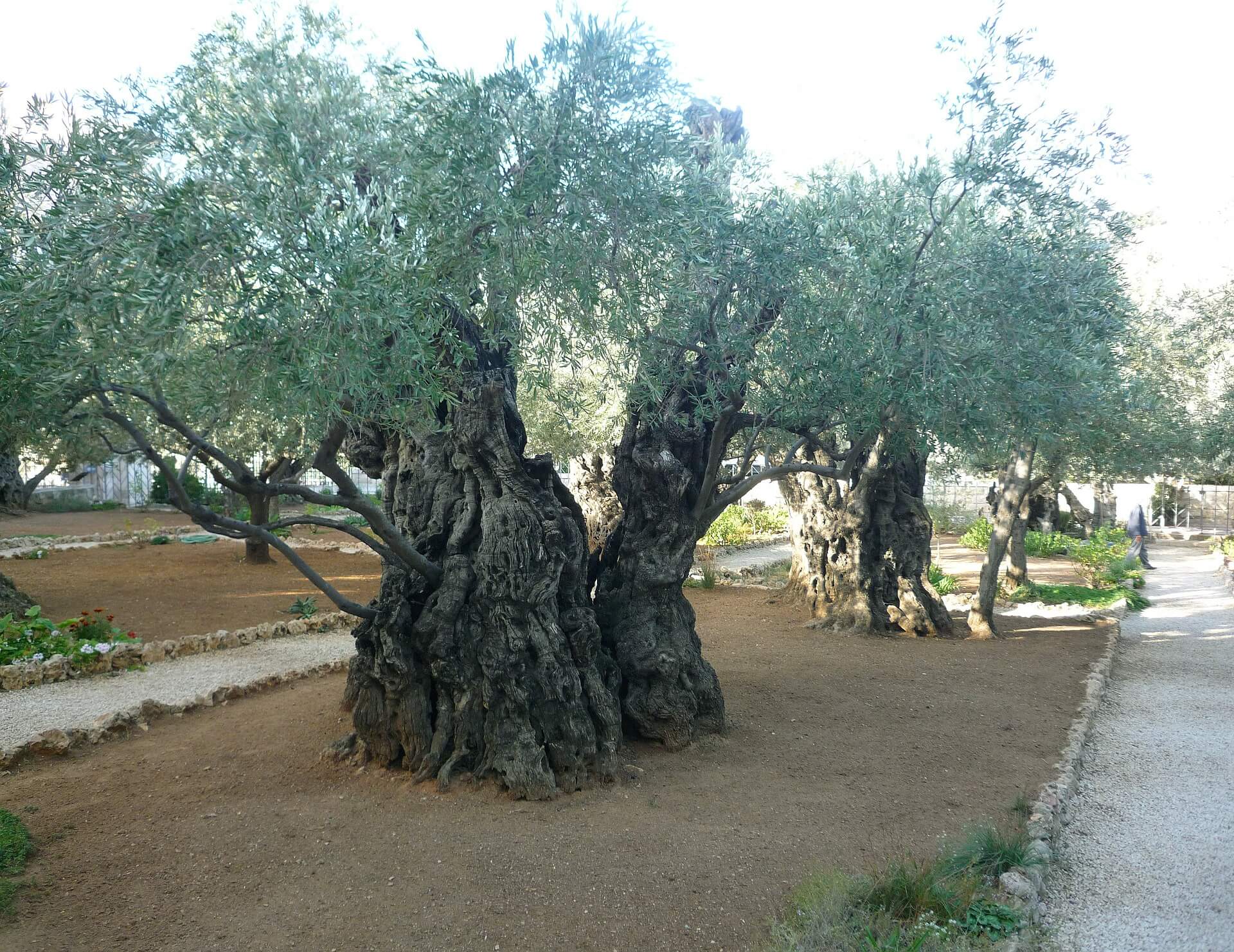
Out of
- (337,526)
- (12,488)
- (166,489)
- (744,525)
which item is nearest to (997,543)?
(337,526)

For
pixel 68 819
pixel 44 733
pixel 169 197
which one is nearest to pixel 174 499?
pixel 169 197

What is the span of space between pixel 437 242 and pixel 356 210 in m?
0.45

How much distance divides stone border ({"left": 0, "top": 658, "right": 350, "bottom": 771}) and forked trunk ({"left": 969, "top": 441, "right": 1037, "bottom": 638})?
331 inches

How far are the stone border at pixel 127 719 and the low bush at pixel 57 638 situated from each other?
1797mm

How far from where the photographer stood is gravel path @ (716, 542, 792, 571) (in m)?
18.7

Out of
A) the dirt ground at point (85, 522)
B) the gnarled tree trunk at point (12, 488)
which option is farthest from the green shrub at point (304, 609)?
the gnarled tree trunk at point (12, 488)

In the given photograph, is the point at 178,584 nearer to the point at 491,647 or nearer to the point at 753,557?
the point at 491,647

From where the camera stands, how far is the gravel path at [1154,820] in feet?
14.7

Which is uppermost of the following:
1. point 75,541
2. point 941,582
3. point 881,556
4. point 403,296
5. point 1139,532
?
Result: point 403,296

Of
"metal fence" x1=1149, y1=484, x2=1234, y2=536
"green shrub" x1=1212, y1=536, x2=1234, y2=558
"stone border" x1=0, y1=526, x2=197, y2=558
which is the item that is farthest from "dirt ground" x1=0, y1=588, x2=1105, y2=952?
"metal fence" x1=1149, y1=484, x2=1234, y2=536

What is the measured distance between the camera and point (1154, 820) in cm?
586

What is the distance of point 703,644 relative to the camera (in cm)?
1086

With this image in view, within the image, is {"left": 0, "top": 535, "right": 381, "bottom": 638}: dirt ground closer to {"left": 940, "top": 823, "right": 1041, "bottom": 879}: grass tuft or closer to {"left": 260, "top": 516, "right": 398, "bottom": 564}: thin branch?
{"left": 260, "top": 516, "right": 398, "bottom": 564}: thin branch

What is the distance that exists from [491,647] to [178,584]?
9.78 metres
